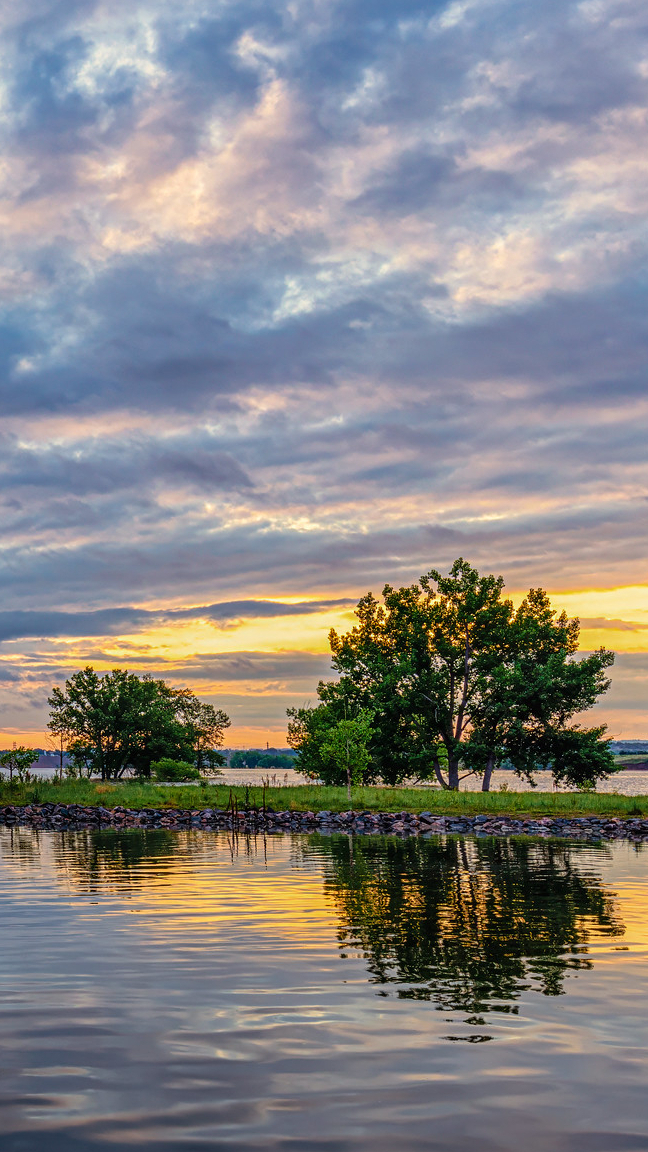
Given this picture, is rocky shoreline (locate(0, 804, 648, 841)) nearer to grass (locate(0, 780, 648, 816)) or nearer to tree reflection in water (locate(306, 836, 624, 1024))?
grass (locate(0, 780, 648, 816))

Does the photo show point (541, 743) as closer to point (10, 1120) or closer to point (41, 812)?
point (41, 812)

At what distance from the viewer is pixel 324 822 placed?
53.5m

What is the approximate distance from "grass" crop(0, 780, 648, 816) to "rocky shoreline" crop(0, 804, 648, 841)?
239 centimetres

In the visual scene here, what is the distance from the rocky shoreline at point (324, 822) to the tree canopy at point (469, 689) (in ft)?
64.1

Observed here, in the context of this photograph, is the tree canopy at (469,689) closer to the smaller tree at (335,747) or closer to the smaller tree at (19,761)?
the smaller tree at (335,747)

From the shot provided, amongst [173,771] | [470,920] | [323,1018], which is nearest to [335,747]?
[173,771]

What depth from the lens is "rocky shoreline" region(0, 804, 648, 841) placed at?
47562mm

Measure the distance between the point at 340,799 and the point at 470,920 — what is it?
141 ft

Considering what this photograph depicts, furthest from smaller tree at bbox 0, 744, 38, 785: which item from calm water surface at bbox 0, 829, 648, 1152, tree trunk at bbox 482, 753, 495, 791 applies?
calm water surface at bbox 0, 829, 648, 1152

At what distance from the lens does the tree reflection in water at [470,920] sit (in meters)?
12.7

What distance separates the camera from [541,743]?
7588 cm

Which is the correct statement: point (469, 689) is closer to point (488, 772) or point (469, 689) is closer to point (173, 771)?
point (488, 772)

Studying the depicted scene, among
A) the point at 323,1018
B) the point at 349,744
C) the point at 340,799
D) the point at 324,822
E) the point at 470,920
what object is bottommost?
the point at 324,822

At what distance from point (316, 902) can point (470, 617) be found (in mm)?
59881
